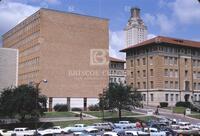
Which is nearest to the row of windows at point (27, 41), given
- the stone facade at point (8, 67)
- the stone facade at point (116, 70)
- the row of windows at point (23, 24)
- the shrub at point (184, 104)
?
the stone facade at point (8, 67)

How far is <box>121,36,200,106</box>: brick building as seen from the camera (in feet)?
324

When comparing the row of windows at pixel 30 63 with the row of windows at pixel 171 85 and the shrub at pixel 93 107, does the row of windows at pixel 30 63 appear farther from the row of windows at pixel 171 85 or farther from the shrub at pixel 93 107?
the row of windows at pixel 171 85

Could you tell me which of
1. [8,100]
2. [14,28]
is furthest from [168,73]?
[8,100]

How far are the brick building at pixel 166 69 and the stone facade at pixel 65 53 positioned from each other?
13.7 m

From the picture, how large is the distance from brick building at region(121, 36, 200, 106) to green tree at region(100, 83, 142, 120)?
32.3m

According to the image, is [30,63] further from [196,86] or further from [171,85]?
[196,86]

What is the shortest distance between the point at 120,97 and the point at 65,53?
27019 millimetres

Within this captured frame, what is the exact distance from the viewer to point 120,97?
217ft

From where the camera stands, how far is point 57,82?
86875mm

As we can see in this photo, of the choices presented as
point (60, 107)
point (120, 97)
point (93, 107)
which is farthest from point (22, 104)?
point (93, 107)

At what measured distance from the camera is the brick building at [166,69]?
98.9 metres

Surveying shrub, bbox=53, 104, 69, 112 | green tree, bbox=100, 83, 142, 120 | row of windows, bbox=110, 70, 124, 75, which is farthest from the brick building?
green tree, bbox=100, 83, 142, 120

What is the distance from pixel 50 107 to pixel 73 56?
A: 13.7 meters

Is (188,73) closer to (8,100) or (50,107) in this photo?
(50,107)
